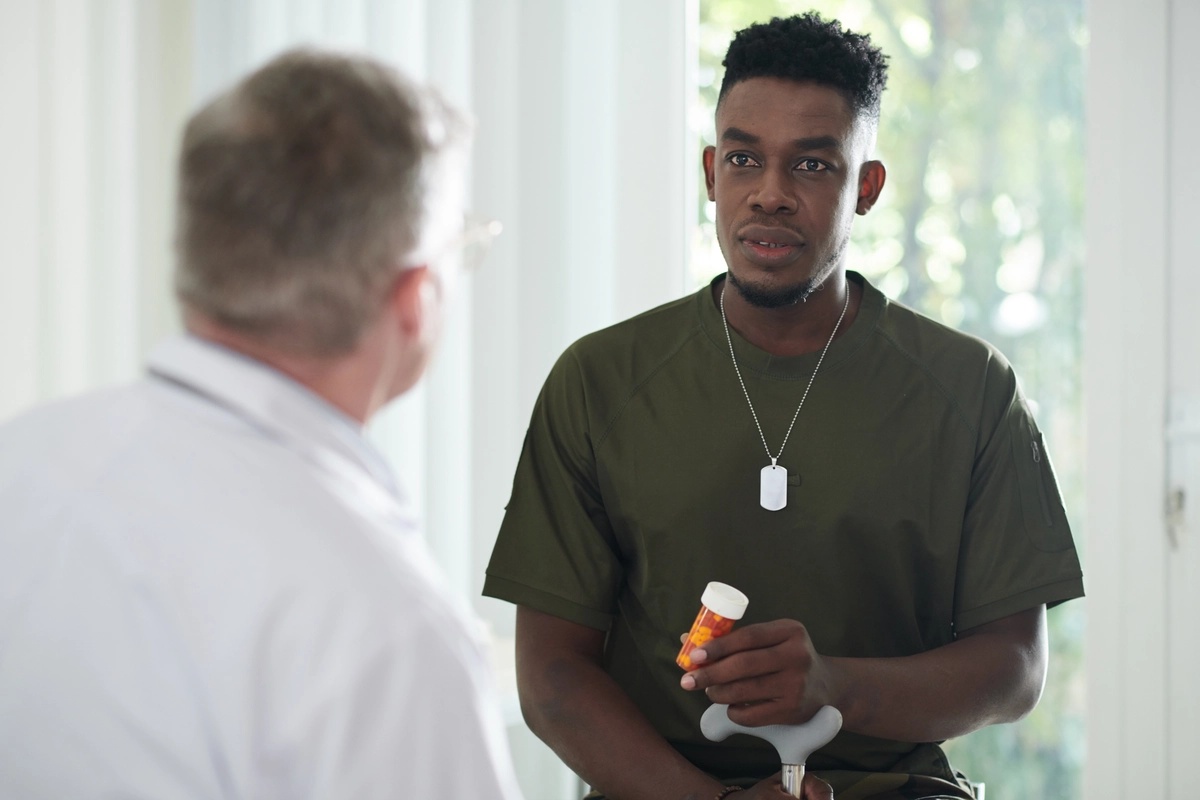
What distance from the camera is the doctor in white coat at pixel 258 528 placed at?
0.65 metres

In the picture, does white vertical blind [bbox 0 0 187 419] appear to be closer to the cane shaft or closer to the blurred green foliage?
the blurred green foliage

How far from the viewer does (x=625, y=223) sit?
220 centimetres

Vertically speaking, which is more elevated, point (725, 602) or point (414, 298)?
point (414, 298)

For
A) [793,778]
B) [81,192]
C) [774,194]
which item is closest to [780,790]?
[793,778]

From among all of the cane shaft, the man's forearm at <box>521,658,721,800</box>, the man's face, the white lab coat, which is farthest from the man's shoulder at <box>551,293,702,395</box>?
the white lab coat

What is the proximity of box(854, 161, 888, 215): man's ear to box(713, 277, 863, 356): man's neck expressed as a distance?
0.41 ft

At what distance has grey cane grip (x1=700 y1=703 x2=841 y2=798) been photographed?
124 cm

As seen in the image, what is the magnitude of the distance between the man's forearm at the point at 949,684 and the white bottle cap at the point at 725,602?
19 cm

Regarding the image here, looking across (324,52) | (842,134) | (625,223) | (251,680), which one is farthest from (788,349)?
(251,680)

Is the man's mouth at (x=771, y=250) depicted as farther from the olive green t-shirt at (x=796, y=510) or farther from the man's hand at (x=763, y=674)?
the man's hand at (x=763, y=674)

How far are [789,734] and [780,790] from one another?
0.06 m

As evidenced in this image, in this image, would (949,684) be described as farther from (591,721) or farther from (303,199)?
(303,199)

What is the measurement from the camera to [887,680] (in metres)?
1.34

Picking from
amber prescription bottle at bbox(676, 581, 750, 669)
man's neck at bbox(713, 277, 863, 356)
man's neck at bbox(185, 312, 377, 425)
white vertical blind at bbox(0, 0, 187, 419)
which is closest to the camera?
man's neck at bbox(185, 312, 377, 425)
